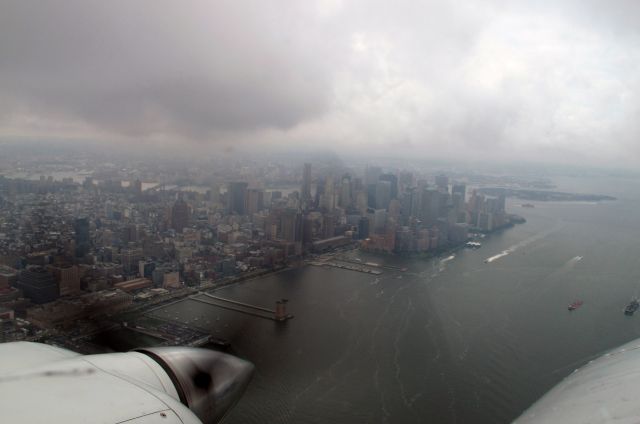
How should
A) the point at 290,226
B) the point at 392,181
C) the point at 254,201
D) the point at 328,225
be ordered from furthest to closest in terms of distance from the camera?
1. the point at 392,181
2. the point at 328,225
3. the point at 290,226
4. the point at 254,201

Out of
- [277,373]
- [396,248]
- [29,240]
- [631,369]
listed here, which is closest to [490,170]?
[396,248]

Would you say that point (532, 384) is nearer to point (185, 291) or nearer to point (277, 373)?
point (277, 373)

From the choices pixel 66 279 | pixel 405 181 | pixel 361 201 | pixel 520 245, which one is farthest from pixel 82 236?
pixel 405 181

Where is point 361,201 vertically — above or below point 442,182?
below

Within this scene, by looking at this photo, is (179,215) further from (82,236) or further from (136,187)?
(82,236)

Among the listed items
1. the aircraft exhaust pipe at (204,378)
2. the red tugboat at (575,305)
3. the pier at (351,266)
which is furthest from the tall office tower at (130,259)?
the red tugboat at (575,305)

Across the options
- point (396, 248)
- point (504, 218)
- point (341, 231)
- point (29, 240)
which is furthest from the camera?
point (504, 218)

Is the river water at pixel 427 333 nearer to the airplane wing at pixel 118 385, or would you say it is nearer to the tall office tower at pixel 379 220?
the tall office tower at pixel 379 220

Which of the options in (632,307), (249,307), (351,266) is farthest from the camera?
(351,266)
